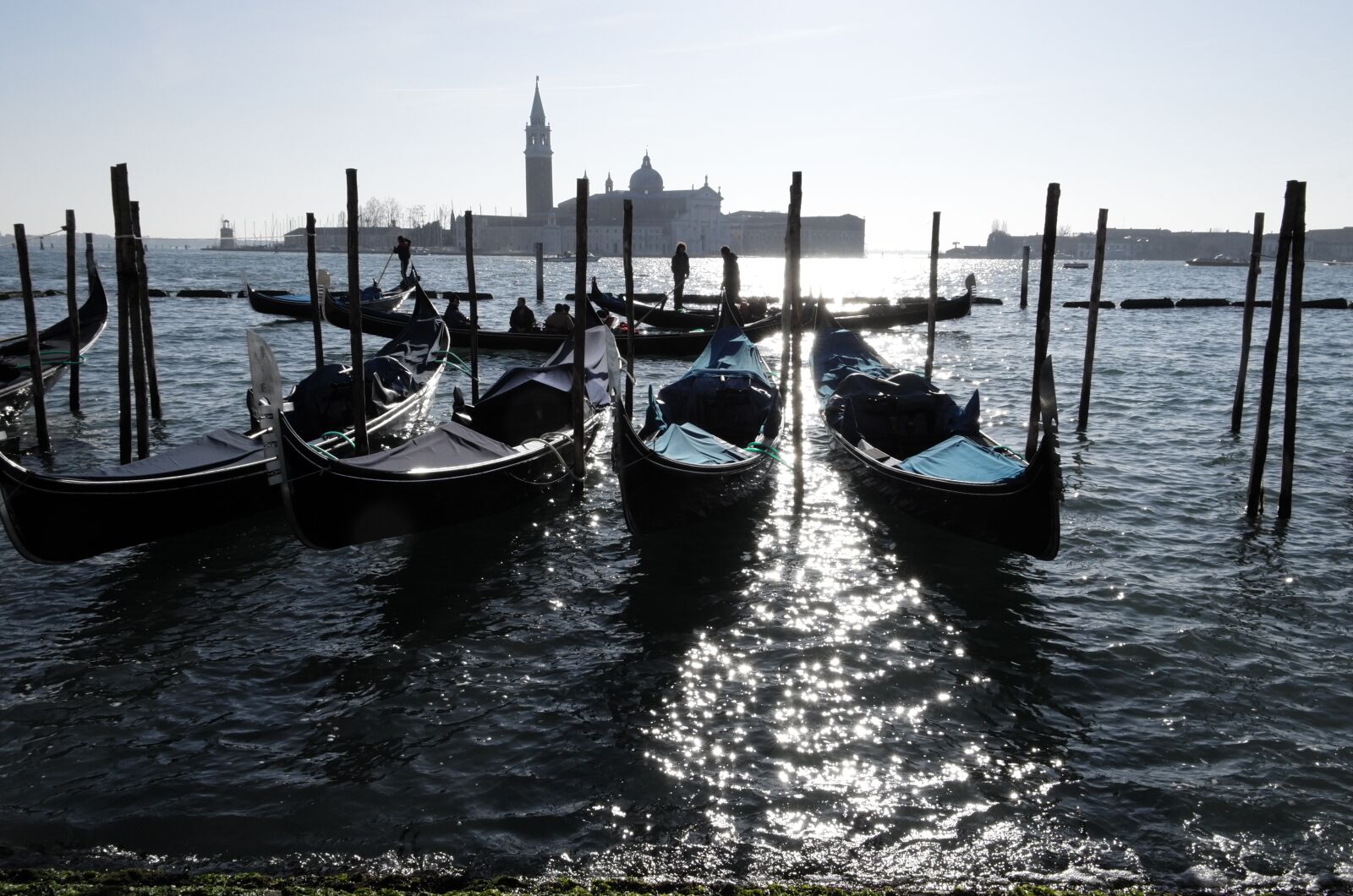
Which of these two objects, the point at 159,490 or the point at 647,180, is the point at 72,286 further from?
the point at 647,180

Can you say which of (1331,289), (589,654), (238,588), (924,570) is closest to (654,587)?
(589,654)

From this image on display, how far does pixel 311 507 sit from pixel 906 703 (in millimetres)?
3436

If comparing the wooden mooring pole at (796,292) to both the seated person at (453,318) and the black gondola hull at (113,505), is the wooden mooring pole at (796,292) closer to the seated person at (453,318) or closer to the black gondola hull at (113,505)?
the black gondola hull at (113,505)

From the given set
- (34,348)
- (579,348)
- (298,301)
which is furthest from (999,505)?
(298,301)

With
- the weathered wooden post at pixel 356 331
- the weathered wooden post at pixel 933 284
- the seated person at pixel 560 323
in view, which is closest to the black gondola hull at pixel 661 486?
the weathered wooden post at pixel 356 331

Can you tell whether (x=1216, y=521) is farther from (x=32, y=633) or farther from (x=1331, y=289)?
(x=1331, y=289)

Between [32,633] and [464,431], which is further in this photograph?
[464,431]

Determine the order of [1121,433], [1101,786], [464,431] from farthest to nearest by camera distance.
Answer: [1121,433] → [464,431] → [1101,786]

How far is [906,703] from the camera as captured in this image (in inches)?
186

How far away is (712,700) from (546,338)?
472 inches

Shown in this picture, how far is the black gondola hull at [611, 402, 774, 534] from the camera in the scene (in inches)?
252

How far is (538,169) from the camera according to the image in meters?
123

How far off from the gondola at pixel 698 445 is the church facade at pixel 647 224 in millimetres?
101578

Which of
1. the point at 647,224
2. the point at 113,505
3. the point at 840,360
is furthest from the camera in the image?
the point at 647,224
